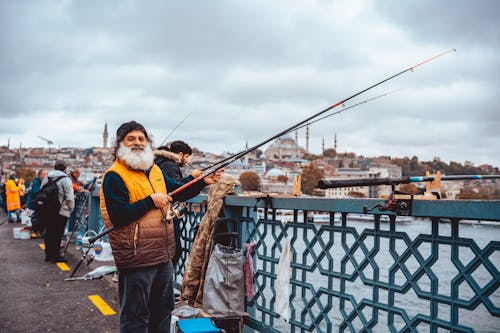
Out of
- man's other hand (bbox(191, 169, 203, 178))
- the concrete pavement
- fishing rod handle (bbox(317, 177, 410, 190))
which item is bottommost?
the concrete pavement

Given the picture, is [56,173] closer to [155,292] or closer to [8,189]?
[155,292]

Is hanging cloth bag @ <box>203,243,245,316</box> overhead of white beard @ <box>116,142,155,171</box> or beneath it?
beneath

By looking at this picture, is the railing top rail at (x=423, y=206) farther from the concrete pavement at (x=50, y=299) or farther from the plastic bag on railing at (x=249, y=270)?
the concrete pavement at (x=50, y=299)

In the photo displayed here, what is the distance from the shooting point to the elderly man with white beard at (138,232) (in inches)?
115

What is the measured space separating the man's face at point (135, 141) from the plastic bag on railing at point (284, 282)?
3.86ft

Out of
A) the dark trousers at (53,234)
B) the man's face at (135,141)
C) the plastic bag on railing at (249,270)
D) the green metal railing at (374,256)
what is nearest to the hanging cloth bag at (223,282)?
the plastic bag on railing at (249,270)

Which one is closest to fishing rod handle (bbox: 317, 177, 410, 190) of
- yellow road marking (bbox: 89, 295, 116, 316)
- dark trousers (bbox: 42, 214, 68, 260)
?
yellow road marking (bbox: 89, 295, 116, 316)

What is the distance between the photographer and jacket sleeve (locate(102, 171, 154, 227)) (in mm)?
2877

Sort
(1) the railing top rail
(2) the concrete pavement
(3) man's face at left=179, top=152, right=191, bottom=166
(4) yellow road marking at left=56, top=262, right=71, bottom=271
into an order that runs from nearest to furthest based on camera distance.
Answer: (1) the railing top rail < (2) the concrete pavement < (3) man's face at left=179, top=152, right=191, bottom=166 < (4) yellow road marking at left=56, top=262, right=71, bottom=271

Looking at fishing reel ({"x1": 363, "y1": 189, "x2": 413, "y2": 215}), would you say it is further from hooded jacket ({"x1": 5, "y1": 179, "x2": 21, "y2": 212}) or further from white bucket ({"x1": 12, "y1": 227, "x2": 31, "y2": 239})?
hooded jacket ({"x1": 5, "y1": 179, "x2": 21, "y2": 212})

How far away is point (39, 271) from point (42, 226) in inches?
64.2

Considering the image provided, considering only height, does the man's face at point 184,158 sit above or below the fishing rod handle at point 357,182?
above

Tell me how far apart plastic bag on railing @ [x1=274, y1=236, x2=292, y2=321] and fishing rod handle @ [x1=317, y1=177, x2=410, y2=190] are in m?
1.10

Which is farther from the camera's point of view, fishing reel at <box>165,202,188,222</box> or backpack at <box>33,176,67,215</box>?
backpack at <box>33,176,67,215</box>
